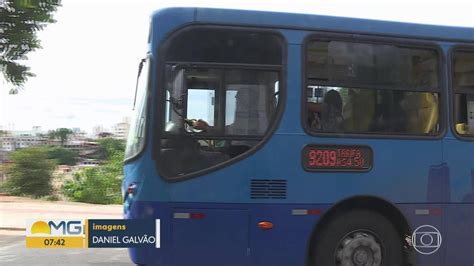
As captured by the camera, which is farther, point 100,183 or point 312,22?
point 100,183

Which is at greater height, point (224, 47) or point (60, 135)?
point (224, 47)

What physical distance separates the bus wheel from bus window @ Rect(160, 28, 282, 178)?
1.21 m

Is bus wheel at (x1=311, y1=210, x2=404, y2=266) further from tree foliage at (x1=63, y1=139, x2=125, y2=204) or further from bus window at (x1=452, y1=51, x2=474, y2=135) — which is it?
tree foliage at (x1=63, y1=139, x2=125, y2=204)

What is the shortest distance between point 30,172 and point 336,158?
12816 mm

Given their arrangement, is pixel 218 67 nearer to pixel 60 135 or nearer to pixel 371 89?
pixel 371 89

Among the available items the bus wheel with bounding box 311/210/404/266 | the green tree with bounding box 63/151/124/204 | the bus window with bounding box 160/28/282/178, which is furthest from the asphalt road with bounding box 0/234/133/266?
the green tree with bounding box 63/151/124/204

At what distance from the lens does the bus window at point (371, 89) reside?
5199 millimetres

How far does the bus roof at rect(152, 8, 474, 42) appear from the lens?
4.98 m

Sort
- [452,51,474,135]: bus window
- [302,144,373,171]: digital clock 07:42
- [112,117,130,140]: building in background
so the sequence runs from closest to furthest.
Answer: [302,144,373,171]: digital clock 07:42, [452,51,474,135]: bus window, [112,117,130,140]: building in background

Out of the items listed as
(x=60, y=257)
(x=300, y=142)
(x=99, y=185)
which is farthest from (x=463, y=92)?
(x=99, y=185)

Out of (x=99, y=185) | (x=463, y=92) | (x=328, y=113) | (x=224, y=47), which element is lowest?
(x=99, y=185)

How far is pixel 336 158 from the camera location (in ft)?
16.9

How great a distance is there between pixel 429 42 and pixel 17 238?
26.0 feet

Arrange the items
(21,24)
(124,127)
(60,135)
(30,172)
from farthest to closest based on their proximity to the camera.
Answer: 1. (60,135)
2. (30,172)
3. (21,24)
4. (124,127)
